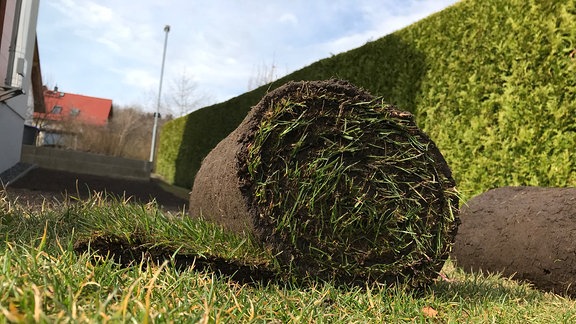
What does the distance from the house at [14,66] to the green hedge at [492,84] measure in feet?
17.5

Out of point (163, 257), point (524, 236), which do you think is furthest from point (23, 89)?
point (524, 236)

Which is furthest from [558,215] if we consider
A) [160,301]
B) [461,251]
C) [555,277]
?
[160,301]

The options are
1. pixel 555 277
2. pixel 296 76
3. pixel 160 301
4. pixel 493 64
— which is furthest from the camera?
pixel 296 76

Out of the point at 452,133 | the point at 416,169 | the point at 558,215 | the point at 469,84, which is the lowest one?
the point at 558,215

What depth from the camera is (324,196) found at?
8.48ft

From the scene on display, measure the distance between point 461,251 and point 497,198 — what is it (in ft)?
1.86

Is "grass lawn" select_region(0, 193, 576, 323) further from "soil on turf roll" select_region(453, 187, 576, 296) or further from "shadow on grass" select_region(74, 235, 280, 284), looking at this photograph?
"soil on turf roll" select_region(453, 187, 576, 296)

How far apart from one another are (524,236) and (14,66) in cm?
747

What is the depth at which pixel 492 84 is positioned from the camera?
197 inches

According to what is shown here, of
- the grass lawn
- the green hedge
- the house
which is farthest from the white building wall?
the green hedge

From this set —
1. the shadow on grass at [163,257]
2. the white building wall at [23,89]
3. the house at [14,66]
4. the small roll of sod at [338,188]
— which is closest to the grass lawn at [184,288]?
the shadow on grass at [163,257]

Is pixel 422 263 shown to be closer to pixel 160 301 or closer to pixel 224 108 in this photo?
pixel 160 301

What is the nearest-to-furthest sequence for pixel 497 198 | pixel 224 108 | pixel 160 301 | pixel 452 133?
pixel 160 301 → pixel 497 198 → pixel 452 133 → pixel 224 108

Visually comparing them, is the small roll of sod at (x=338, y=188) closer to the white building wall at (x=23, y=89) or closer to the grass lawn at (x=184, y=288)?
the grass lawn at (x=184, y=288)
